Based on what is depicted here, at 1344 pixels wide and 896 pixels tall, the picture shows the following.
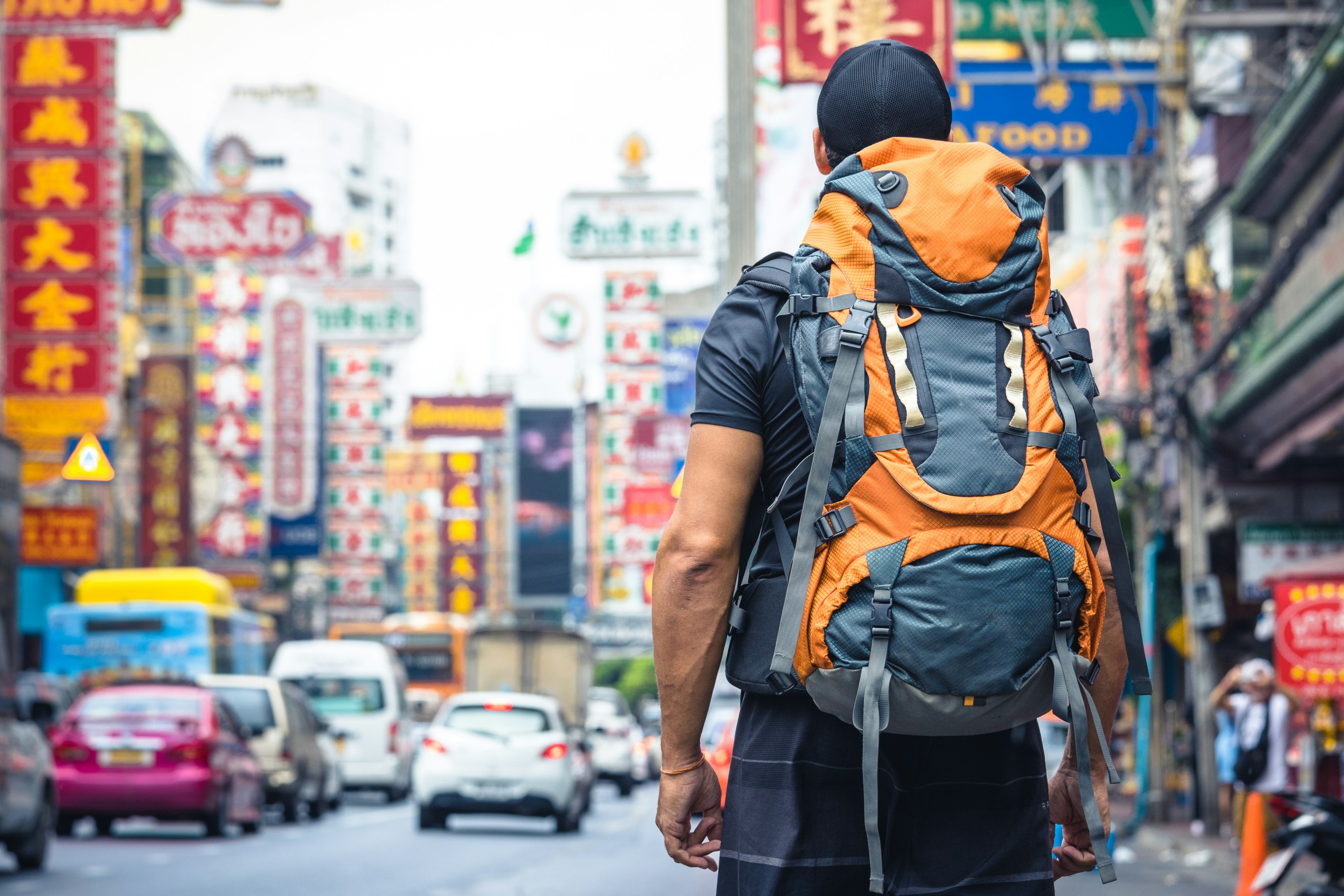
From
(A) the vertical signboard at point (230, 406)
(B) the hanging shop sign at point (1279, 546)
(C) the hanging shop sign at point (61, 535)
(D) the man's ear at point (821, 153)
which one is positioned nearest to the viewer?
(D) the man's ear at point (821, 153)

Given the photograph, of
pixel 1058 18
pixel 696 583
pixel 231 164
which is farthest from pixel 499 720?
pixel 231 164

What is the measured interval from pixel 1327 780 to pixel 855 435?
44.3 ft

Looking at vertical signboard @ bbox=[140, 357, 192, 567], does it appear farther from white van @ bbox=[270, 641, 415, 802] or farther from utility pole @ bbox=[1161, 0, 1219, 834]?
utility pole @ bbox=[1161, 0, 1219, 834]

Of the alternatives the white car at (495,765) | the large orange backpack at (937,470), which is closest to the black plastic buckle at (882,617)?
the large orange backpack at (937,470)

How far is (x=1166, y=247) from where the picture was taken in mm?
20891

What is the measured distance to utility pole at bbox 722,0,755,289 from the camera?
1802 inches

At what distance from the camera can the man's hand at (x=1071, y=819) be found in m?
3.18

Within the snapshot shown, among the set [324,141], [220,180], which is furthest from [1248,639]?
[324,141]

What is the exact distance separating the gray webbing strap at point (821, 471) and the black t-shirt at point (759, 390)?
0.78 feet

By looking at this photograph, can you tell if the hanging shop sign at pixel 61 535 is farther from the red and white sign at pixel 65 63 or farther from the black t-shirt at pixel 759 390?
the black t-shirt at pixel 759 390

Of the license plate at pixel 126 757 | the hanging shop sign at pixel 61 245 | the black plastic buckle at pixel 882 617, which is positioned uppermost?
the hanging shop sign at pixel 61 245

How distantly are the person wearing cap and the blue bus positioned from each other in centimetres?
2528

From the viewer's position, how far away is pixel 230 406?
2518 inches

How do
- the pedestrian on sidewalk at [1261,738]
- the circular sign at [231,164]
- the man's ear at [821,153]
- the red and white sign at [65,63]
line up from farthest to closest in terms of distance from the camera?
the circular sign at [231,164], the red and white sign at [65,63], the pedestrian on sidewalk at [1261,738], the man's ear at [821,153]
